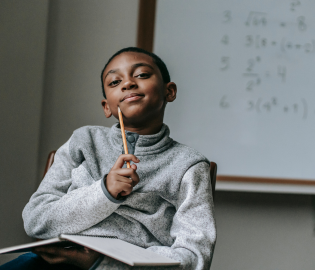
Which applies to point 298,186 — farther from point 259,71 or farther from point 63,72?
point 63,72

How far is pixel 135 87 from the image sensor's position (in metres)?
0.62

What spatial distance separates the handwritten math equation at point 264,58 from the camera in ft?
3.40

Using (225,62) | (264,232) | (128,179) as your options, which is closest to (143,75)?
(128,179)

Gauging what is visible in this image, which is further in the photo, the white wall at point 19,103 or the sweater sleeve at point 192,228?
the white wall at point 19,103

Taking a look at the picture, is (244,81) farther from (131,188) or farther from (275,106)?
(131,188)

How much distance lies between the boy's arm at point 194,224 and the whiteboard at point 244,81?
42cm

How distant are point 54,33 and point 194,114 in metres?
0.56

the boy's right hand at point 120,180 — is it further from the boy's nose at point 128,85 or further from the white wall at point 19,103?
the white wall at point 19,103

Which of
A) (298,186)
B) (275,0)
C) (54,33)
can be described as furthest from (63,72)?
(298,186)

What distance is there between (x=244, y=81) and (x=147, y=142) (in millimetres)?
559

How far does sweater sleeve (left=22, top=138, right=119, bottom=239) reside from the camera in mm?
516

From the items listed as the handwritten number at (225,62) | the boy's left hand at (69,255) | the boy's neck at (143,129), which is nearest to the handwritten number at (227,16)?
the handwritten number at (225,62)

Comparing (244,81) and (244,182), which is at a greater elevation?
(244,81)

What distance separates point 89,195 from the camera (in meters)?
0.52
